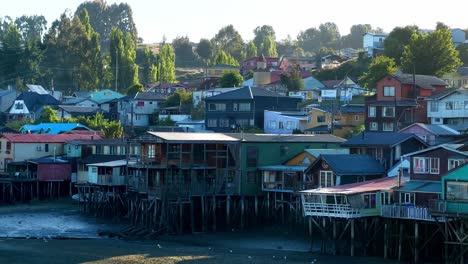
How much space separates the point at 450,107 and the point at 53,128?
40487 mm

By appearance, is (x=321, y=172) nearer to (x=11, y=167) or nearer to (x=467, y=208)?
(x=467, y=208)

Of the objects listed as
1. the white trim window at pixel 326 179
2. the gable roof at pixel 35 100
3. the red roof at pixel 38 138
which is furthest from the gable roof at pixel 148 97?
the white trim window at pixel 326 179

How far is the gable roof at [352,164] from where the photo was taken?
5800 cm

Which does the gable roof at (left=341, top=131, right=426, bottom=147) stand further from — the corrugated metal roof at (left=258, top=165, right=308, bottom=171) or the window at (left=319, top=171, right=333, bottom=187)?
the window at (left=319, top=171, right=333, bottom=187)

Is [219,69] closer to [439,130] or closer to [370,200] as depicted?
[439,130]

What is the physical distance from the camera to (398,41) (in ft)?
376

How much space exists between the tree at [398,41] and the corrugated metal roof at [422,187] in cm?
6047

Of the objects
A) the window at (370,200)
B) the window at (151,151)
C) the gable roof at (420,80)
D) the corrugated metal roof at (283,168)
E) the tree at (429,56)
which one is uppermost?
the tree at (429,56)

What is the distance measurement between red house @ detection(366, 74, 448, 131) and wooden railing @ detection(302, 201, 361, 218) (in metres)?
29.9

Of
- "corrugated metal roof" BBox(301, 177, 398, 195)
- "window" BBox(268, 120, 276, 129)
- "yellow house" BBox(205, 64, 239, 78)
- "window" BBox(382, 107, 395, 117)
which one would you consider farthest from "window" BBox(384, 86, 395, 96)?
"yellow house" BBox(205, 64, 239, 78)

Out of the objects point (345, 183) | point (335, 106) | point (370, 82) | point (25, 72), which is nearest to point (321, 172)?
point (345, 183)

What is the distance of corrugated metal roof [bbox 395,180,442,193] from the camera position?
50019 mm

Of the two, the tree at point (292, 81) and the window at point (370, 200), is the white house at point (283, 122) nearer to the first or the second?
the tree at point (292, 81)

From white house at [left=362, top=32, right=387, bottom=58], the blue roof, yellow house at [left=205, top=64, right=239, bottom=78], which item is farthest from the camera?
yellow house at [left=205, top=64, right=239, bottom=78]
